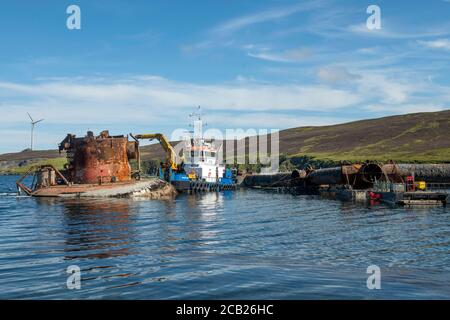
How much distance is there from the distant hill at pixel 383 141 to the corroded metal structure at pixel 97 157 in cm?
6623

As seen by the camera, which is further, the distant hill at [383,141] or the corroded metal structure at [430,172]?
the distant hill at [383,141]

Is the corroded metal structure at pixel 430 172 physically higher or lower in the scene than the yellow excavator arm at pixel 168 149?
lower

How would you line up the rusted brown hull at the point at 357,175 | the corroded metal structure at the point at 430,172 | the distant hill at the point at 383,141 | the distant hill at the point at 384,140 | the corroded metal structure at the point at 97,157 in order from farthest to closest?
the distant hill at the point at 384,140 < the distant hill at the point at 383,141 < the corroded metal structure at the point at 430,172 < the rusted brown hull at the point at 357,175 < the corroded metal structure at the point at 97,157

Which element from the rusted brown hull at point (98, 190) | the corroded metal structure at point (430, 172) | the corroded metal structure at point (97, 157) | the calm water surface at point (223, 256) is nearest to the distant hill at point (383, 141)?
the corroded metal structure at point (430, 172)

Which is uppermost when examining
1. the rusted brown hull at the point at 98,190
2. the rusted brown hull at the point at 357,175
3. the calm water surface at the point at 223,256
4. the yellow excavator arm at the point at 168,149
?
the yellow excavator arm at the point at 168,149

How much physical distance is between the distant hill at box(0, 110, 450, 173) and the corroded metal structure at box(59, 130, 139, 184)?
66.2m

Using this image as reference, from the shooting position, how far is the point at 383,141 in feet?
490

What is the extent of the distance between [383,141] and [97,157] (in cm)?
11369

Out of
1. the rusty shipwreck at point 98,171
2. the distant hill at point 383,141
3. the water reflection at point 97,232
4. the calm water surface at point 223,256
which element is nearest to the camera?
the calm water surface at point 223,256

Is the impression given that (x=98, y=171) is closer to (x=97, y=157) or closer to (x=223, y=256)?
(x=97, y=157)

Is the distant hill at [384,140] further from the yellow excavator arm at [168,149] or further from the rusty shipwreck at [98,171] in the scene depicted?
the rusty shipwreck at [98,171]

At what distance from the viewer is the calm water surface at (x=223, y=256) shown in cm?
1420

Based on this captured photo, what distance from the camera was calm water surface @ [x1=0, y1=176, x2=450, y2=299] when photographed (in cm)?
1420
